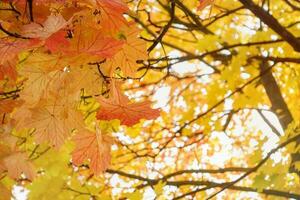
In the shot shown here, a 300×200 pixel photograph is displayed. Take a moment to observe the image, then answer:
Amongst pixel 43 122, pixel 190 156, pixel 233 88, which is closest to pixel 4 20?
pixel 43 122

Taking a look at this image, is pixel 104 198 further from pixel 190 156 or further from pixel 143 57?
pixel 190 156

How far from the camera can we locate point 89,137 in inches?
55.6

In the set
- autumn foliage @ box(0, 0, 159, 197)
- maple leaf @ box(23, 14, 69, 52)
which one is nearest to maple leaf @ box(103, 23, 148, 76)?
autumn foliage @ box(0, 0, 159, 197)

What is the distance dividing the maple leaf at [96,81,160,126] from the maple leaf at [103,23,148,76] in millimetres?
75

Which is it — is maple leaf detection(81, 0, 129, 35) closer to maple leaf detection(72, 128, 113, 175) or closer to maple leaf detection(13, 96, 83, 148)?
maple leaf detection(13, 96, 83, 148)

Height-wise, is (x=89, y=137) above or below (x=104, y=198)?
below

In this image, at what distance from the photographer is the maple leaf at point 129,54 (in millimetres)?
1279

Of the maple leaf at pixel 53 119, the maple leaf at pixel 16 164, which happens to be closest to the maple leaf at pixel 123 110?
the maple leaf at pixel 53 119

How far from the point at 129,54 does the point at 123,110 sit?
179mm

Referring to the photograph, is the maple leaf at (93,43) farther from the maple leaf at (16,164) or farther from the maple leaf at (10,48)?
the maple leaf at (16,164)

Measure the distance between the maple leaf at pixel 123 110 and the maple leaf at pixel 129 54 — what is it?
3.0 inches

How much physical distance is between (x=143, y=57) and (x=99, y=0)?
0.36 meters

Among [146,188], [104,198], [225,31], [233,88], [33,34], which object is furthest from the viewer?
[225,31]

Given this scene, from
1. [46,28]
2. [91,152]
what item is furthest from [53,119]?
[46,28]
